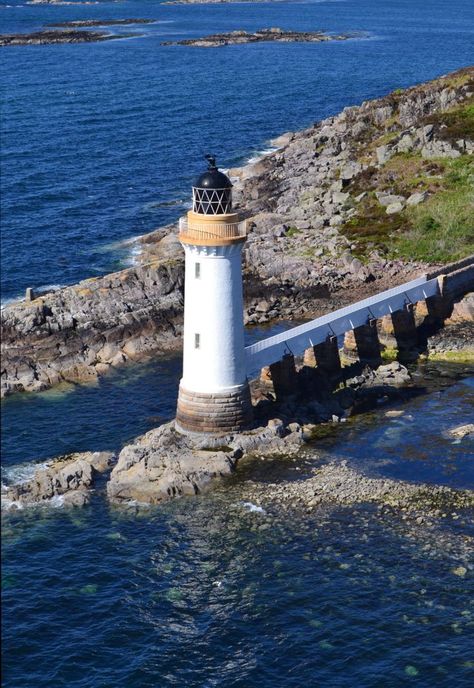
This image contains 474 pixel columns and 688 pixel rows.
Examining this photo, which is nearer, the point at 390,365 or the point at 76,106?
the point at 390,365

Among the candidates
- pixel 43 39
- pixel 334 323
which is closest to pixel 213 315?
pixel 334 323

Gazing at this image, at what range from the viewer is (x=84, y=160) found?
102m

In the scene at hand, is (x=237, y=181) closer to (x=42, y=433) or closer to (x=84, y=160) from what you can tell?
(x=84, y=160)

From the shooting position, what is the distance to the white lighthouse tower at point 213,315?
45.7 meters

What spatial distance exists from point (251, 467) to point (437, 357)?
56.7 ft

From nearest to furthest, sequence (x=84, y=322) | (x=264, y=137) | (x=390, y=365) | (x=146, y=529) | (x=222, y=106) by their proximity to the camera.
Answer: (x=146, y=529) < (x=390, y=365) < (x=84, y=322) < (x=264, y=137) < (x=222, y=106)

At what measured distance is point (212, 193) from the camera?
45688mm

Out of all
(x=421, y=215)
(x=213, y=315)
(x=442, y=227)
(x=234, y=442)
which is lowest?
(x=234, y=442)

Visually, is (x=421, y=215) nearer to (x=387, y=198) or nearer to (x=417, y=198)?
(x=417, y=198)

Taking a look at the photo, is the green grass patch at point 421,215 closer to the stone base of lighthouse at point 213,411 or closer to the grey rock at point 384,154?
the grey rock at point 384,154

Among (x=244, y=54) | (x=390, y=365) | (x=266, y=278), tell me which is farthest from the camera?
(x=244, y=54)

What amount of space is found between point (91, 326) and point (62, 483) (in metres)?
18.0

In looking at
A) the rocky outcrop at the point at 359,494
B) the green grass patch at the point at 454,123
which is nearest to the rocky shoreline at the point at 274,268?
the green grass patch at the point at 454,123

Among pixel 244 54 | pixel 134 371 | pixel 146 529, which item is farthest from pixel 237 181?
pixel 244 54
